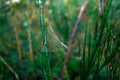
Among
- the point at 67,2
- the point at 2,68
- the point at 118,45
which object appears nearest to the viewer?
the point at 118,45

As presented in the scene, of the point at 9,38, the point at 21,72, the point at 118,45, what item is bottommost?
the point at 21,72

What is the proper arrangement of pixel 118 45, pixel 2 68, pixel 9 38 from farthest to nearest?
pixel 9 38 → pixel 2 68 → pixel 118 45

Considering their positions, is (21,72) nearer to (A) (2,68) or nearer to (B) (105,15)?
(A) (2,68)

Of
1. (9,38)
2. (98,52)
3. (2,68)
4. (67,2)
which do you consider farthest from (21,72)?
(98,52)

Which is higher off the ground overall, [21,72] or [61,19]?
[61,19]

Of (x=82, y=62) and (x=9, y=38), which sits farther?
(x=9, y=38)

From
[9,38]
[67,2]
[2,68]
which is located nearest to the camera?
[2,68]

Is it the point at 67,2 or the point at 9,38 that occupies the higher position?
the point at 67,2

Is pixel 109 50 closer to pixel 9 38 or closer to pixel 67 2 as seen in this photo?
pixel 9 38

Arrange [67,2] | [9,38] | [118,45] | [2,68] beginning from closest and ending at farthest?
[118,45] → [2,68] → [9,38] → [67,2]

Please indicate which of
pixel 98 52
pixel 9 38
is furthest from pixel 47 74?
pixel 9 38
